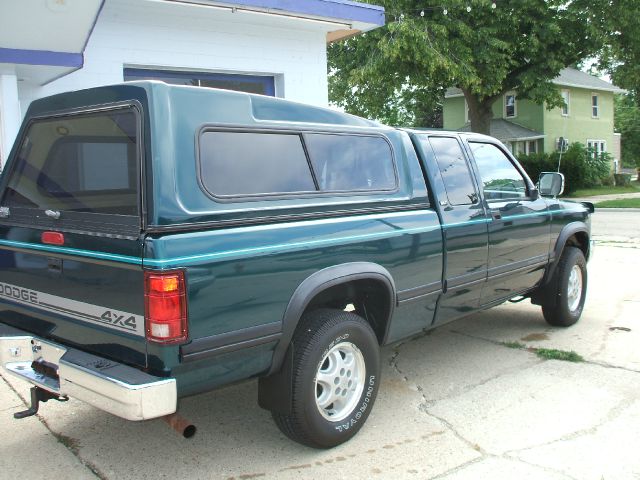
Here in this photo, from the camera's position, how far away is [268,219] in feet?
10.9

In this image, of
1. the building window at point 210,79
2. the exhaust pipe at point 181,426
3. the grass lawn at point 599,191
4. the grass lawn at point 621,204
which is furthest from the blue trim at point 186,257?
the grass lawn at point 599,191

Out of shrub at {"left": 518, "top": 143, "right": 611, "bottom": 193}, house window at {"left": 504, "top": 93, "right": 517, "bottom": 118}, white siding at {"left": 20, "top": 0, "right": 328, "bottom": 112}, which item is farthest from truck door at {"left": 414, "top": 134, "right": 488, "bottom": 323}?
house window at {"left": 504, "top": 93, "right": 517, "bottom": 118}

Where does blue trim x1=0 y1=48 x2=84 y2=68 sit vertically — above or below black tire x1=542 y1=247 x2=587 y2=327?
above

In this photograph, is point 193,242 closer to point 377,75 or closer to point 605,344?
point 605,344

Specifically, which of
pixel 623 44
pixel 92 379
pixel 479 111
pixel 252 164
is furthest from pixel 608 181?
pixel 92 379

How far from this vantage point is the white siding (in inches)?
295

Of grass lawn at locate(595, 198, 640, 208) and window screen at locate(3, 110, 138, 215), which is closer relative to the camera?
window screen at locate(3, 110, 138, 215)

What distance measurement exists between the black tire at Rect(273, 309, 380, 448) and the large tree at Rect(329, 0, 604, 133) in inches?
670

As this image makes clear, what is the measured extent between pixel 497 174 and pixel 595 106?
131 ft

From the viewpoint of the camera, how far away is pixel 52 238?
11.0 ft

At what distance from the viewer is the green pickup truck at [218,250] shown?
2.93m

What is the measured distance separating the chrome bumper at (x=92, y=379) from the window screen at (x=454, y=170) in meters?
2.62

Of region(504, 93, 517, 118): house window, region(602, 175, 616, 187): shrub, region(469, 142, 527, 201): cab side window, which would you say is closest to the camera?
region(469, 142, 527, 201): cab side window

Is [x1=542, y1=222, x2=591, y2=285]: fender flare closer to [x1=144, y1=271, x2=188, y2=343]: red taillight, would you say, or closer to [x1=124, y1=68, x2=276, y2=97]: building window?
[x1=144, y1=271, x2=188, y2=343]: red taillight
